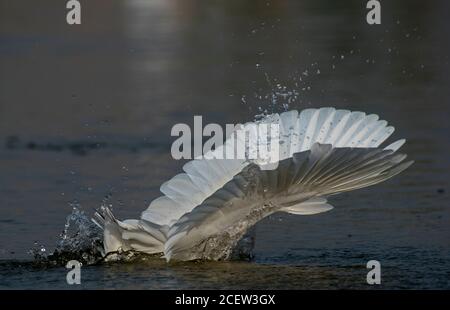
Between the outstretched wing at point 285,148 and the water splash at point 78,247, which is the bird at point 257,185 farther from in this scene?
the water splash at point 78,247

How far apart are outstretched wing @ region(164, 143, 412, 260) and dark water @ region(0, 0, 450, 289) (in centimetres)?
25

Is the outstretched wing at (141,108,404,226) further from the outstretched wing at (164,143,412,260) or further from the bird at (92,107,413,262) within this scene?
the outstretched wing at (164,143,412,260)

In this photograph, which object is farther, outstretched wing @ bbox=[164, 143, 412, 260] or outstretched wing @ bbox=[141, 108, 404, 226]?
outstretched wing @ bbox=[141, 108, 404, 226]

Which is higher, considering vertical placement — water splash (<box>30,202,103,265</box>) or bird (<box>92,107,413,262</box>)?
bird (<box>92,107,413,262</box>)

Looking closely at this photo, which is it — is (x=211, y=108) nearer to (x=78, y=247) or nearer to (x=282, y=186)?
(x=78, y=247)

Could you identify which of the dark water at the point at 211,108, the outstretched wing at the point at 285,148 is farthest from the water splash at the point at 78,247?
the outstretched wing at the point at 285,148

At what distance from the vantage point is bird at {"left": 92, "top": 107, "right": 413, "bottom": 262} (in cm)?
522

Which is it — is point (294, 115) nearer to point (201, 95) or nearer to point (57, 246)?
point (57, 246)

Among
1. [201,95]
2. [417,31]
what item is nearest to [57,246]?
[201,95]

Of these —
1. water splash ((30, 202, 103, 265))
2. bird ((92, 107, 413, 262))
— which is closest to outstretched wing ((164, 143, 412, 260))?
bird ((92, 107, 413, 262))

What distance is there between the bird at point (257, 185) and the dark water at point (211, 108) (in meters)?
0.16

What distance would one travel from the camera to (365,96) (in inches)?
408

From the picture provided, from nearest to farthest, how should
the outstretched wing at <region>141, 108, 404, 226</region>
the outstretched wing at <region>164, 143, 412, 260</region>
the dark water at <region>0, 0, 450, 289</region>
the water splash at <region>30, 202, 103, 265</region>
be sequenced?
the outstretched wing at <region>164, 143, 412, 260</region> < the outstretched wing at <region>141, 108, 404, 226</region> < the dark water at <region>0, 0, 450, 289</region> < the water splash at <region>30, 202, 103, 265</region>

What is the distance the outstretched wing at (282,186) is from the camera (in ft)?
17.0
